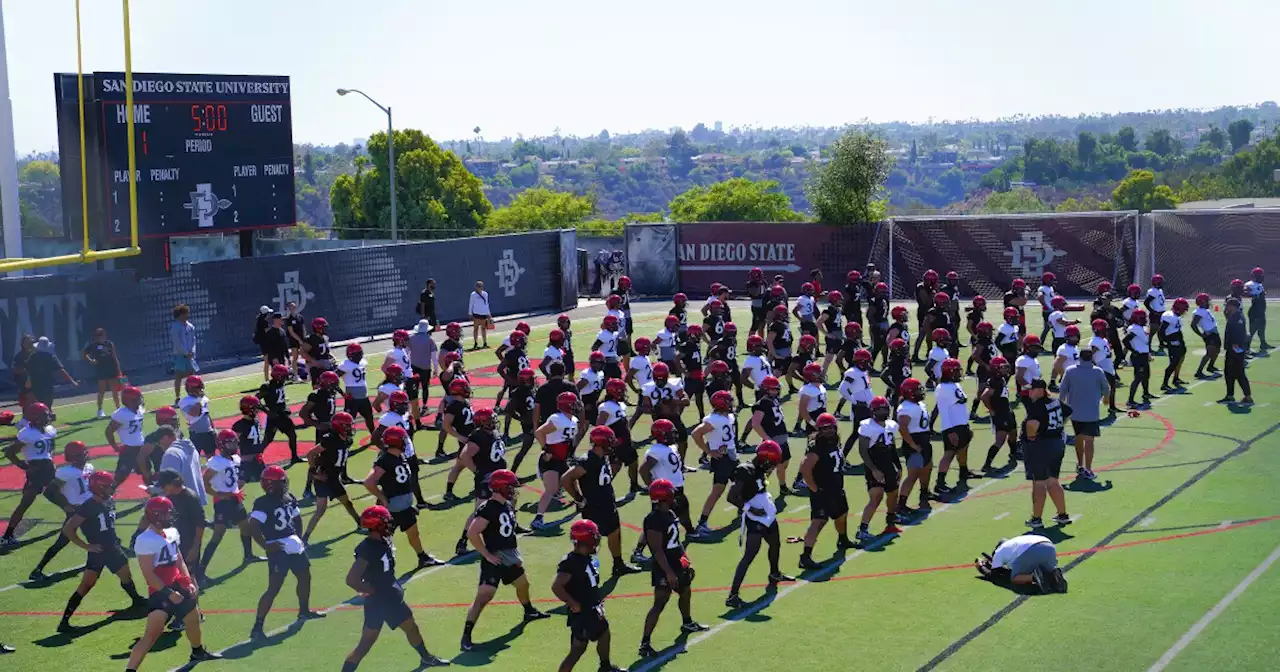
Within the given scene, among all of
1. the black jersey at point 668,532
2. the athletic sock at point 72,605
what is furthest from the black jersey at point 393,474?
the black jersey at point 668,532

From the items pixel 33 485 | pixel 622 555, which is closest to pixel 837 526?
pixel 622 555

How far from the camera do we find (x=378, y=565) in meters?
12.6

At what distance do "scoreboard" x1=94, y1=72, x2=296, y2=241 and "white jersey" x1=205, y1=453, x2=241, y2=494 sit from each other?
16577mm

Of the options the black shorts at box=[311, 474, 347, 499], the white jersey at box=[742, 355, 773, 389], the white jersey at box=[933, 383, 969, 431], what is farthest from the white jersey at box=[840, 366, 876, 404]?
the black shorts at box=[311, 474, 347, 499]

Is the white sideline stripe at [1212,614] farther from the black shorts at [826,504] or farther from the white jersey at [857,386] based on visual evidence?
the white jersey at [857,386]

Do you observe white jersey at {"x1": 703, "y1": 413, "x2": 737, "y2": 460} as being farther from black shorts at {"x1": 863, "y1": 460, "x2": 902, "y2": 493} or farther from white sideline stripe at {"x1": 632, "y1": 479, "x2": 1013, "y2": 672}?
white sideline stripe at {"x1": 632, "y1": 479, "x2": 1013, "y2": 672}

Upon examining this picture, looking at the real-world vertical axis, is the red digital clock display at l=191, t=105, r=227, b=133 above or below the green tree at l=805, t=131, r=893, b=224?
above

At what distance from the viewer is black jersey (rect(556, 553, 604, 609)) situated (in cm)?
1205

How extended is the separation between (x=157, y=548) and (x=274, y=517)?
4.37ft

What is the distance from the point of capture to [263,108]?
3391cm

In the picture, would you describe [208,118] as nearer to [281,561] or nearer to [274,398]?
[274,398]

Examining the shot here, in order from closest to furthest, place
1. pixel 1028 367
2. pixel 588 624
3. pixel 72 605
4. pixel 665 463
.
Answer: pixel 588 624, pixel 72 605, pixel 665 463, pixel 1028 367

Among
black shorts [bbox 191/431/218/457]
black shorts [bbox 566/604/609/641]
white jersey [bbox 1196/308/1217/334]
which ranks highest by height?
white jersey [bbox 1196/308/1217/334]

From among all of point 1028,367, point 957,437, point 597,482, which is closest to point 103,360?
point 597,482
